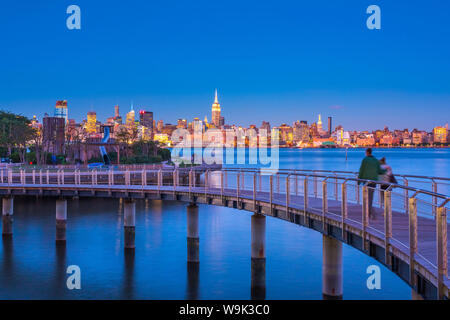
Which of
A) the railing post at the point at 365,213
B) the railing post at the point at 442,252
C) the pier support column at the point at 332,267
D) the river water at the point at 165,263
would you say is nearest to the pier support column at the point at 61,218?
the river water at the point at 165,263

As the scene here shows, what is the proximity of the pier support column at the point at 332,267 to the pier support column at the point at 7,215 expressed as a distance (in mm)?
23495

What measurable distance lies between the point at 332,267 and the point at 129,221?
1525 cm

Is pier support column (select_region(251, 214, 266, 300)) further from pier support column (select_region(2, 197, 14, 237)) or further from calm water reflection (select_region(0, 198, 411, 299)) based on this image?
pier support column (select_region(2, 197, 14, 237))

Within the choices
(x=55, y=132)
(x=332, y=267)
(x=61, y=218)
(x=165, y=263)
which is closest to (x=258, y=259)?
(x=332, y=267)

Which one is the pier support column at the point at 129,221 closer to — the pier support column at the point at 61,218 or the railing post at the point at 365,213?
the pier support column at the point at 61,218

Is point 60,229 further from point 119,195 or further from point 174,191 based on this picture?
point 174,191

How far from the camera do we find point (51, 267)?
2906cm

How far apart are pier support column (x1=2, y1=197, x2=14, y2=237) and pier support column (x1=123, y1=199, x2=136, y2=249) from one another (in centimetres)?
854

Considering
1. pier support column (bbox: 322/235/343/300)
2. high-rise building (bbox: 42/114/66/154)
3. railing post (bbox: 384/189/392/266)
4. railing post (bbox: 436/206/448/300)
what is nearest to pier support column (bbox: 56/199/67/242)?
pier support column (bbox: 322/235/343/300)

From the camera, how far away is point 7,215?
35438 mm

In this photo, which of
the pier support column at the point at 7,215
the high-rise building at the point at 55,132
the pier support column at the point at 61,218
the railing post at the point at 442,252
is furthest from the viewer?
the high-rise building at the point at 55,132

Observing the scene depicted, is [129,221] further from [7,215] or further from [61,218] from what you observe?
[7,215]

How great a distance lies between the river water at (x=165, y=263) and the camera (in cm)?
2483
